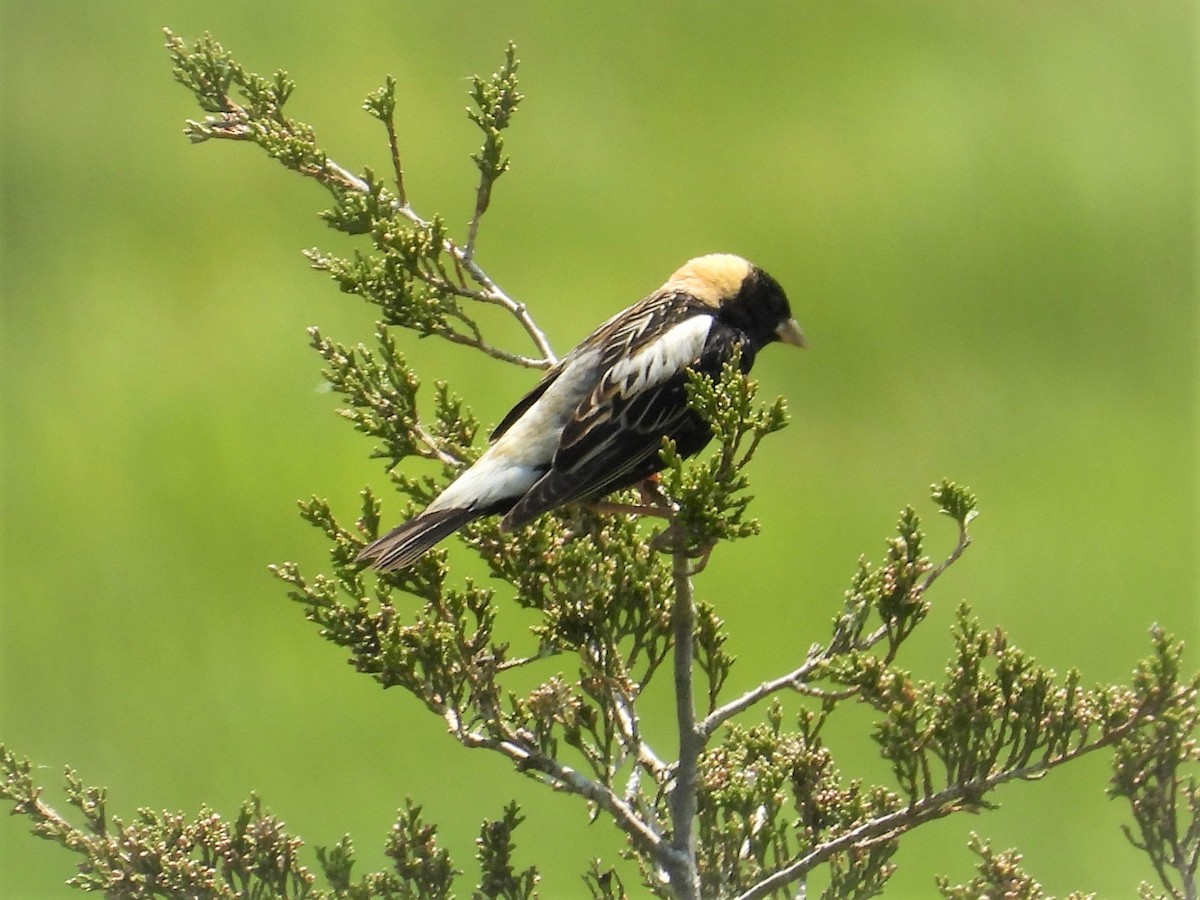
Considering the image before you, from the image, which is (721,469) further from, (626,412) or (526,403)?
(526,403)

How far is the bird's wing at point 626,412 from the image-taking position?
65.3 inches

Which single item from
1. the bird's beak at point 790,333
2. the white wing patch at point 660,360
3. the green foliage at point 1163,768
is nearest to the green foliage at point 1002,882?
the green foliage at point 1163,768

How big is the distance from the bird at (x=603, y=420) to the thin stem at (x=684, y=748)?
0.68 feet

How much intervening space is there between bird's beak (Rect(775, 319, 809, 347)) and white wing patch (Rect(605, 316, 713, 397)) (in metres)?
0.27

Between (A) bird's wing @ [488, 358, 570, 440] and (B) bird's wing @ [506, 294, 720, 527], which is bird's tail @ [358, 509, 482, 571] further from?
(A) bird's wing @ [488, 358, 570, 440]

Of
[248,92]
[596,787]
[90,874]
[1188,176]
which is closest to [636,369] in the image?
[596,787]

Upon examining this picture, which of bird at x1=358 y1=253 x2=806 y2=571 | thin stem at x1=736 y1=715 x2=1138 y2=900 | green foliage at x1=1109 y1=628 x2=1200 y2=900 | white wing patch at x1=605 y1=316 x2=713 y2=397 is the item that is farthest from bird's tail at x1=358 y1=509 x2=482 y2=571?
green foliage at x1=1109 y1=628 x2=1200 y2=900

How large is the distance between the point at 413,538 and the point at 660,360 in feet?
1.57

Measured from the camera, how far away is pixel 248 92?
1.87 meters

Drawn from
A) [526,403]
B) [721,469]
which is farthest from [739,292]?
[721,469]

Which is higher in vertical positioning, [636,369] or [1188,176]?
[1188,176]

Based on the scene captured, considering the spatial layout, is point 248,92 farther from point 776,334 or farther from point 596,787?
point 596,787

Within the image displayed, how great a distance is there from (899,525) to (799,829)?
1.50 ft

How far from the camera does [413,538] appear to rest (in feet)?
5.19
